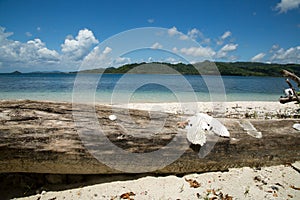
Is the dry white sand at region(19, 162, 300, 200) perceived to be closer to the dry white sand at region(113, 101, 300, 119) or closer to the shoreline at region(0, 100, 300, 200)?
the shoreline at region(0, 100, 300, 200)

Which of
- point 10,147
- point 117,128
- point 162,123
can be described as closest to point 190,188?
point 162,123

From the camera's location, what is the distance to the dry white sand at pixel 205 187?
9.45 ft

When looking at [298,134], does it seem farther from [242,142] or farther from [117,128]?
[117,128]

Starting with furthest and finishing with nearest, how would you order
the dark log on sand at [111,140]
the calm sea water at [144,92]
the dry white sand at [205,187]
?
1. the calm sea water at [144,92]
2. the dry white sand at [205,187]
3. the dark log on sand at [111,140]

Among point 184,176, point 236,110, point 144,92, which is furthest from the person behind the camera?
point 144,92

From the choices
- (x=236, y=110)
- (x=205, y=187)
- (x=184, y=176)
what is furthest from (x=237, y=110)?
(x=205, y=187)

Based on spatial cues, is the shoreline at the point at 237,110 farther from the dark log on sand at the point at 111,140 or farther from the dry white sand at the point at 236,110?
the dark log on sand at the point at 111,140

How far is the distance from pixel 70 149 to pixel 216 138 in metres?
2.34

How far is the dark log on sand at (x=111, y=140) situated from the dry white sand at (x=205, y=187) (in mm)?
173

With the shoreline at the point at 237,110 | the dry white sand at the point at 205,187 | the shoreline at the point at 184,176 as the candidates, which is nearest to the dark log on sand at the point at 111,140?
the shoreline at the point at 184,176

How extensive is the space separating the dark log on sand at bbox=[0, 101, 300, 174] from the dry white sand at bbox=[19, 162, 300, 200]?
173 millimetres

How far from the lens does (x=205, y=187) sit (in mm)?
3068

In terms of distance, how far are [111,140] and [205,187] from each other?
1665mm

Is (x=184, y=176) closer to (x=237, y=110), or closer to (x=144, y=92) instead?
(x=237, y=110)
